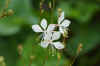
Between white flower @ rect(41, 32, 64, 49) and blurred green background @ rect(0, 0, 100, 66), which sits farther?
blurred green background @ rect(0, 0, 100, 66)

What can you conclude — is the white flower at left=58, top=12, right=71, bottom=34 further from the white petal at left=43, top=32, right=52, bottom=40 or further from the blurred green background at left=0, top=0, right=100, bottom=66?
the blurred green background at left=0, top=0, right=100, bottom=66

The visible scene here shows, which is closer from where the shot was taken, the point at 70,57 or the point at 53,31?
the point at 53,31

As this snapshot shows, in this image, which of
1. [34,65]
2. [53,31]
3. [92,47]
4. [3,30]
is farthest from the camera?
[92,47]

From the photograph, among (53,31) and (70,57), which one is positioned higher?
(53,31)

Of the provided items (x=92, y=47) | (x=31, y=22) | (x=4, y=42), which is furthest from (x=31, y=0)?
(x=92, y=47)

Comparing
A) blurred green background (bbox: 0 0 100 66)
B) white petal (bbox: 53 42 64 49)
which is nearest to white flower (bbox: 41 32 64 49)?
white petal (bbox: 53 42 64 49)

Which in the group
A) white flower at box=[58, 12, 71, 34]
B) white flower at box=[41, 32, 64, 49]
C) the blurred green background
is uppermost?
white flower at box=[58, 12, 71, 34]

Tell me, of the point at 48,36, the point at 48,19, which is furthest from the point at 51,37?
the point at 48,19

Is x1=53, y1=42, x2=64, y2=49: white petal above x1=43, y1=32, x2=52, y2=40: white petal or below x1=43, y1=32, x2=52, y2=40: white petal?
below

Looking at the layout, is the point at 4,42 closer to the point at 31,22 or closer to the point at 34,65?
the point at 31,22
